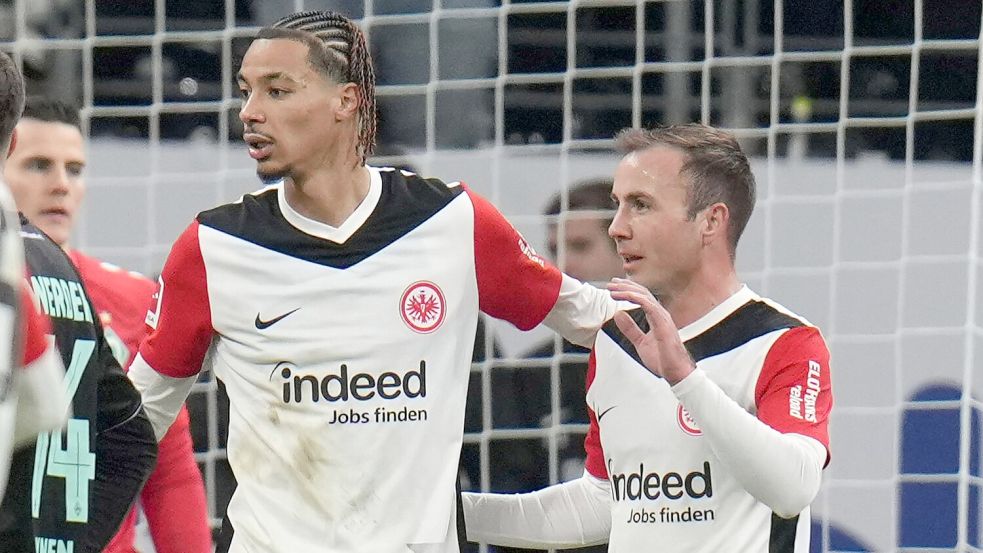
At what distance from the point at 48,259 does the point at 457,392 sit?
0.76m

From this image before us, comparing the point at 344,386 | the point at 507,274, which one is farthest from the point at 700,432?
the point at 344,386

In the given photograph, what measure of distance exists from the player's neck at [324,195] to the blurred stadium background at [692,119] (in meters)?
2.00

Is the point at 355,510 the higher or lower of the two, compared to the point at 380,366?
lower

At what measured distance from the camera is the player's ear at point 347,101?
3.01 meters

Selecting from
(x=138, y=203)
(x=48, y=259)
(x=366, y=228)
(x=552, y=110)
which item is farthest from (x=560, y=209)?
(x=48, y=259)

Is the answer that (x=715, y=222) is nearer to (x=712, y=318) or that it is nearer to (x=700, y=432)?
(x=712, y=318)

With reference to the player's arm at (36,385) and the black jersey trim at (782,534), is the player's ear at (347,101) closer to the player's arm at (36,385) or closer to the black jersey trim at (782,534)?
the player's arm at (36,385)

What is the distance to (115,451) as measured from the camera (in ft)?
10.2

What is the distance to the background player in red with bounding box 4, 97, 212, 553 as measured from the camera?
3568 mm

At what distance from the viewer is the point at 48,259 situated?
2824mm

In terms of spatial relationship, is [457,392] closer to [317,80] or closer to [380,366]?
[380,366]

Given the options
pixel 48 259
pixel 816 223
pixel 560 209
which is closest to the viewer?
pixel 48 259

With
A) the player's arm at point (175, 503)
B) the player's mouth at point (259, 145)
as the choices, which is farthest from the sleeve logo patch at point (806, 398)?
the player's arm at point (175, 503)

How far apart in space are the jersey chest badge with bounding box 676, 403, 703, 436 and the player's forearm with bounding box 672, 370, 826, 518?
19cm
